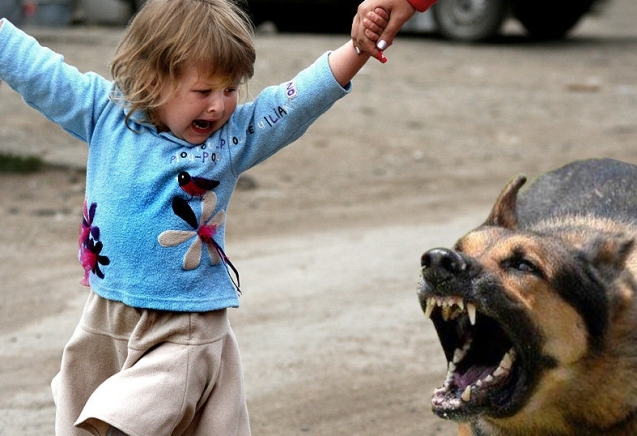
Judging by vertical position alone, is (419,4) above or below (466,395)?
above

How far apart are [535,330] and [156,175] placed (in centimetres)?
122

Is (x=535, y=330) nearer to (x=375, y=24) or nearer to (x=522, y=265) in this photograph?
(x=522, y=265)

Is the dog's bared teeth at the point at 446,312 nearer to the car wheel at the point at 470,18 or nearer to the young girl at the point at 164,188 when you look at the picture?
the young girl at the point at 164,188

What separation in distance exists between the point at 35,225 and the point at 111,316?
4.10m

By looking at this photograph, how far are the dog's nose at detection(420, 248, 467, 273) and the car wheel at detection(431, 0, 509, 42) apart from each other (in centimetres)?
1175

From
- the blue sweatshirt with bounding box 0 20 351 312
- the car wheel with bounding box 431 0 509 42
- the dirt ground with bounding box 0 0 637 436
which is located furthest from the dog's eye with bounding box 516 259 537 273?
the car wheel with bounding box 431 0 509 42

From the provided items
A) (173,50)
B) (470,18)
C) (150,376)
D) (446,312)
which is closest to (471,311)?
(446,312)

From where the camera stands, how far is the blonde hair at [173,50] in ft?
10.8

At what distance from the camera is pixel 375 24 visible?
3.38m

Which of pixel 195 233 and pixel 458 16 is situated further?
pixel 458 16

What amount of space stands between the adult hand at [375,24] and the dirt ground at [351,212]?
1.00 m

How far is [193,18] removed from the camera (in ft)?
10.9

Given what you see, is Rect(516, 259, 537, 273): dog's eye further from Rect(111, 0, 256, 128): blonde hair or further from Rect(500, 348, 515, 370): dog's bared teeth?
Rect(111, 0, 256, 128): blonde hair

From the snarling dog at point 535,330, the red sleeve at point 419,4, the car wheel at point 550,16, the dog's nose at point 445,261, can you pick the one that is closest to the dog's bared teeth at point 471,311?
the snarling dog at point 535,330
